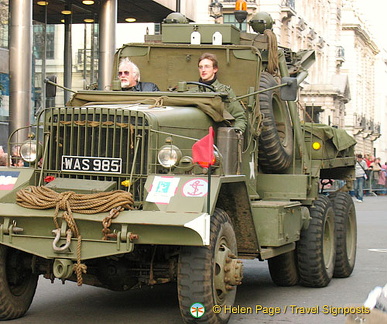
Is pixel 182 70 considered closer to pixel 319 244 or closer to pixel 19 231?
pixel 319 244

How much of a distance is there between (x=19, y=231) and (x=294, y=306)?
116 inches

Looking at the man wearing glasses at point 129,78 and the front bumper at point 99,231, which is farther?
the man wearing glasses at point 129,78

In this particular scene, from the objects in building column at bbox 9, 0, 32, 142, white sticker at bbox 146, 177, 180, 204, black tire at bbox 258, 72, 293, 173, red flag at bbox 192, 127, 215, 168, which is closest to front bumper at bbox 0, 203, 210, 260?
white sticker at bbox 146, 177, 180, 204

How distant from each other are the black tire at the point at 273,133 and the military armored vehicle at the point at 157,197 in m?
0.02

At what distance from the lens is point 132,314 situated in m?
8.61

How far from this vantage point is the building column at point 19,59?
74.9ft

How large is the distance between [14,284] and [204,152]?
2145mm

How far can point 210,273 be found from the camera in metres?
7.42

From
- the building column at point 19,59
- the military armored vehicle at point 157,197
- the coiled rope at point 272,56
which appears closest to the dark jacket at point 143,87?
the military armored vehicle at point 157,197

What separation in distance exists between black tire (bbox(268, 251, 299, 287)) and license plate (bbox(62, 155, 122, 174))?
3.06 meters

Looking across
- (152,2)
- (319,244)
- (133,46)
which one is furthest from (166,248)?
(152,2)

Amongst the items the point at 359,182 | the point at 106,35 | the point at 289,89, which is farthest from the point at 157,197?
the point at 359,182

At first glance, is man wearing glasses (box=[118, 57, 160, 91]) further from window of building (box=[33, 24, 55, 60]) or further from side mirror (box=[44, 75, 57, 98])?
window of building (box=[33, 24, 55, 60])

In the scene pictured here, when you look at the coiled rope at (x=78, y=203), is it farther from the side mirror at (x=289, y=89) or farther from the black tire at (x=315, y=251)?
the black tire at (x=315, y=251)
